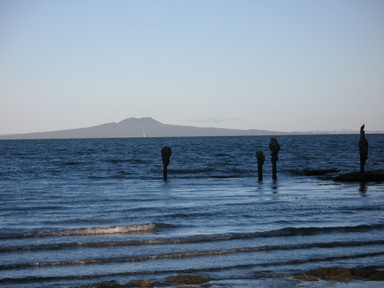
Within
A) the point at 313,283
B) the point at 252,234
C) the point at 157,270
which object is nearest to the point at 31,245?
the point at 157,270

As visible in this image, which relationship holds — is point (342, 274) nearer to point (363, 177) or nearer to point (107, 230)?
point (107, 230)

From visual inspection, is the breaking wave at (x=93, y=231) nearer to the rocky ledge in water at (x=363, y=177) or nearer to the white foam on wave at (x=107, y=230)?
the white foam on wave at (x=107, y=230)

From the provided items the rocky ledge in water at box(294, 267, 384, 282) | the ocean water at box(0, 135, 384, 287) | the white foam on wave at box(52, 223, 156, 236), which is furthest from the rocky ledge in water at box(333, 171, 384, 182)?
the rocky ledge in water at box(294, 267, 384, 282)

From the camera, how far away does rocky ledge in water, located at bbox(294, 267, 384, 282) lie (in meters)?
11.1

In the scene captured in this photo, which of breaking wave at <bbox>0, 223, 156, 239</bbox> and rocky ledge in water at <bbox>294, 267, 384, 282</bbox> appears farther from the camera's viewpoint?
breaking wave at <bbox>0, 223, 156, 239</bbox>

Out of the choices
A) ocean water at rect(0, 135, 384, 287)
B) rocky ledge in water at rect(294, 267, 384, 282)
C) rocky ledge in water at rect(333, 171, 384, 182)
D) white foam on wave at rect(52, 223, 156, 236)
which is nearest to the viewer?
rocky ledge in water at rect(294, 267, 384, 282)

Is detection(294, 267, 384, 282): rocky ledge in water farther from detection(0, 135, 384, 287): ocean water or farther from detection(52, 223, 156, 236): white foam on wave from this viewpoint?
detection(52, 223, 156, 236): white foam on wave

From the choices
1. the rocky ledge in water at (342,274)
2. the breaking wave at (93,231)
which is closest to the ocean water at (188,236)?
the breaking wave at (93,231)

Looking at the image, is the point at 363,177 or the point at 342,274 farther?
the point at 363,177

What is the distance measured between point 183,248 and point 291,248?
2.39m

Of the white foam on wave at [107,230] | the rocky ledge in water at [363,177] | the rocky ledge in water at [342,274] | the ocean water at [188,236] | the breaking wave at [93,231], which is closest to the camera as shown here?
the rocky ledge in water at [342,274]

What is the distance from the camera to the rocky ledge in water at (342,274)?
11094 millimetres

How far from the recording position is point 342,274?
11.3 meters

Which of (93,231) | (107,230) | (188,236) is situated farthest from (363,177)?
(93,231)
